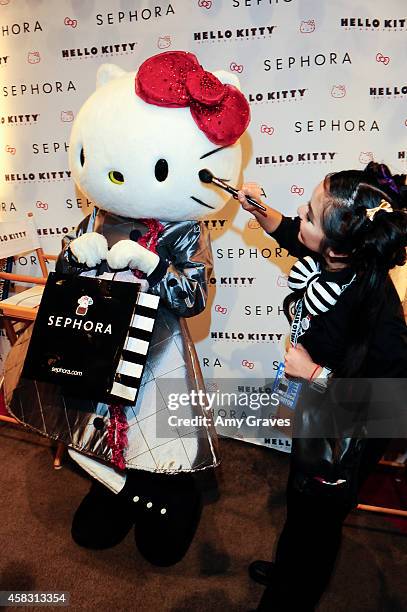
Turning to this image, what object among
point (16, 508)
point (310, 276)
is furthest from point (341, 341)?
point (16, 508)

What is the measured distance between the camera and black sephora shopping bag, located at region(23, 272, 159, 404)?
1.20 m

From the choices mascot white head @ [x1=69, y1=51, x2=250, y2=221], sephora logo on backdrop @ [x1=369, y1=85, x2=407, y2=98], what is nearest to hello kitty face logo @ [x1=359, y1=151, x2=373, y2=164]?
sephora logo on backdrop @ [x1=369, y1=85, x2=407, y2=98]

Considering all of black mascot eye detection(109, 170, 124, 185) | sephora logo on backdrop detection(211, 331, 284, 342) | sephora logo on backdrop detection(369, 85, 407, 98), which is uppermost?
sephora logo on backdrop detection(369, 85, 407, 98)

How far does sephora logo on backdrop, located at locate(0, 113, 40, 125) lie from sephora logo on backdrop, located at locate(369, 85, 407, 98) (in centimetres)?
140

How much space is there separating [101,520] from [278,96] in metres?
1.71

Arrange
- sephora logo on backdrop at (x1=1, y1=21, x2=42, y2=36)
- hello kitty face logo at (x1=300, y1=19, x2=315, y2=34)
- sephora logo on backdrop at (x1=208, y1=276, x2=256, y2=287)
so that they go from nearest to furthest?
hello kitty face logo at (x1=300, y1=19, x2=315, y2=34) → sephora logo on backdrop at (x1=1, y1=21, x2=42, y2=36) → sephora logo on backdrop at (x1=208, y1=276, x2=256, y2=287)

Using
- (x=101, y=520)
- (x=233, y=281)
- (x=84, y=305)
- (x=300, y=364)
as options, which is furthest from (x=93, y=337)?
(x=233, y=281)

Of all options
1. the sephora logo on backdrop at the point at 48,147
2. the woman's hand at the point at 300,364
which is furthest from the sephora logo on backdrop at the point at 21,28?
the woman's hand at the point at 300,364

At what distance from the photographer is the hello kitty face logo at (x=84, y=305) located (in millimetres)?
1238

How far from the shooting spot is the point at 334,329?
1.05 m

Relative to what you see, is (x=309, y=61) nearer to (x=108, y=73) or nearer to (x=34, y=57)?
(x=108, y=73)

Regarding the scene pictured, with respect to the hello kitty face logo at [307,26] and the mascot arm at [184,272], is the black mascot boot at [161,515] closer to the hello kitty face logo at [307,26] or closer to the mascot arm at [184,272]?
the mascot arm at [184,272]

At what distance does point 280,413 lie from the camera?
1.55 m

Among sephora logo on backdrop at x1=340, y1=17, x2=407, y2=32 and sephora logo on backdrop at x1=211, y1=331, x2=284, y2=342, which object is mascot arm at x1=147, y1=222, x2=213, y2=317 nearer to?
sephora logo on backdrop at x1=211, y1=331, x2=284, y2=342
